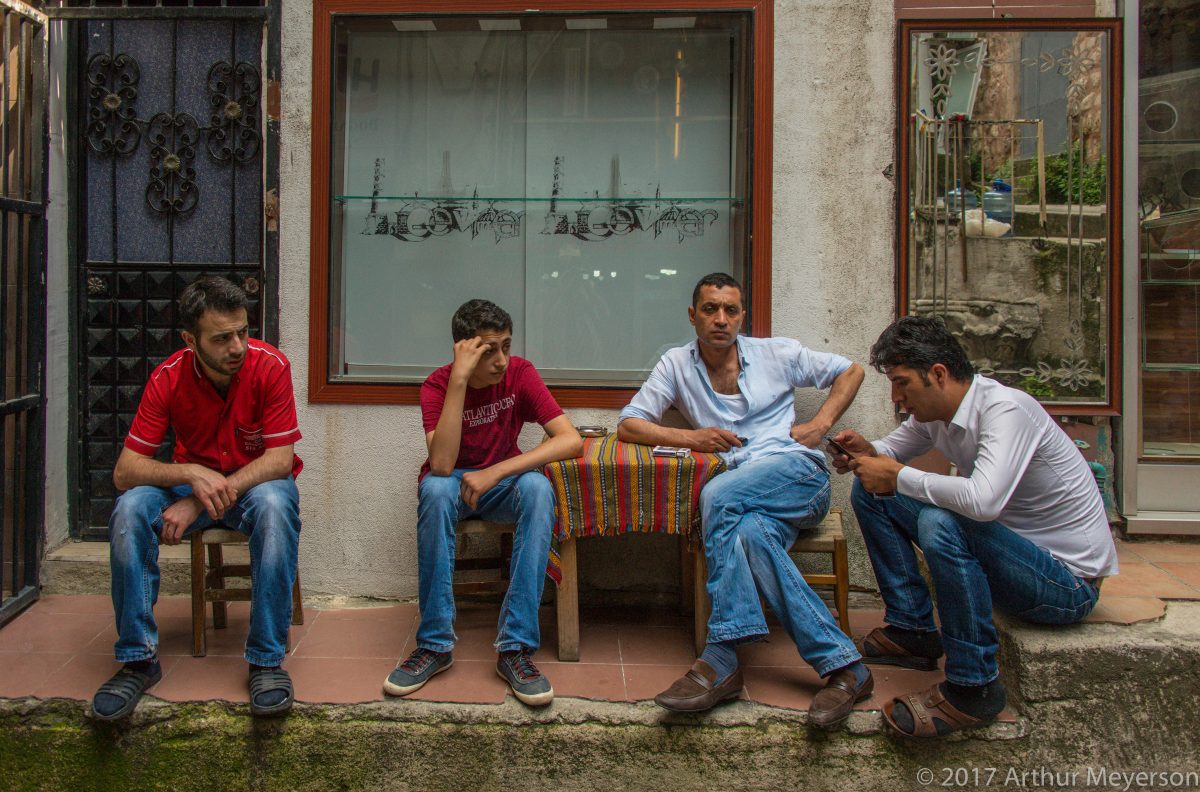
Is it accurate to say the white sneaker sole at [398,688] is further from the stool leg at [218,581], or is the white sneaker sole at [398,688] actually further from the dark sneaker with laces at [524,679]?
the stool leg at [218,581]

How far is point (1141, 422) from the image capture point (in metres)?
4.55

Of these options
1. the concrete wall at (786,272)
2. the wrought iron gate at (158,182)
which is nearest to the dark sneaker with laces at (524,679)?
the concrete wall at (786,272)

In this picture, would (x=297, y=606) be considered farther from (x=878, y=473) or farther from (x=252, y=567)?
(x=878, y=473)

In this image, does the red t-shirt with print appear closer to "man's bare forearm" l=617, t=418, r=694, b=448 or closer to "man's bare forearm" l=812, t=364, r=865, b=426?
"man's bare forearm" l=617, t=418, r=694, b=448

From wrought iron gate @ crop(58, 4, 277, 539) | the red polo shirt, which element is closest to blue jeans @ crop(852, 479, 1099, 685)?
the red polo shirt

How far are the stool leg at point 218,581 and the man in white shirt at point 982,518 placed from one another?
2546 millimetres

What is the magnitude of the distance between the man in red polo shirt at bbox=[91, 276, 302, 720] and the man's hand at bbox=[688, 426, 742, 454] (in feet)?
4.98

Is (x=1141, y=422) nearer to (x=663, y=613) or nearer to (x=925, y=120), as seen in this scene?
(x=925, y=120)

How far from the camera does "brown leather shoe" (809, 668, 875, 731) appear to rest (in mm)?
3088

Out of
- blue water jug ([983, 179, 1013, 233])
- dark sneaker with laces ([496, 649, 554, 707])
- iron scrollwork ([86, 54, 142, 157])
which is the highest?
iron scrollwork ([86, 54, 142, 157])

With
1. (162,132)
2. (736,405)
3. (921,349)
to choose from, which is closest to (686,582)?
(736,405)

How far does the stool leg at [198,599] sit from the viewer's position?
357 centimetres

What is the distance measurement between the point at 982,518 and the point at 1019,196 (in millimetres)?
1868

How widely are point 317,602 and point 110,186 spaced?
2117 mm
